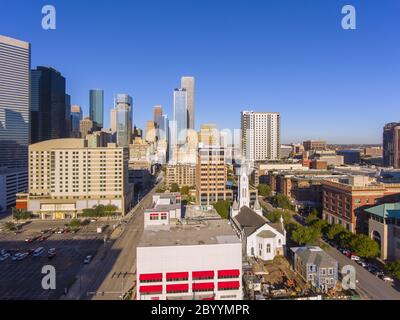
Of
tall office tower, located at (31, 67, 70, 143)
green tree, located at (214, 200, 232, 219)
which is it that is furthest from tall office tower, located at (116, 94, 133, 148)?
green tree, located at (214, 200, 232, 219)

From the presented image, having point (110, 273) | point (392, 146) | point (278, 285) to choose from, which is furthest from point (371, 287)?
point (392, 146)

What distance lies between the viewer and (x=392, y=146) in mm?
61188

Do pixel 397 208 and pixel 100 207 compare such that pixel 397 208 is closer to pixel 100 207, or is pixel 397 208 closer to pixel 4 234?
pixel 100 207

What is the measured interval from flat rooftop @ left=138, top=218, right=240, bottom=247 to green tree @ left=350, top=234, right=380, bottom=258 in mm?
7689

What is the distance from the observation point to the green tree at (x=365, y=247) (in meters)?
16.5

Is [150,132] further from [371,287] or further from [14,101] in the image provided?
[371,287]

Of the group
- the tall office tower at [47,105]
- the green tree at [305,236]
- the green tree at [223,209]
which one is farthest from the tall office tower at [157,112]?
the green tree at [305,236]

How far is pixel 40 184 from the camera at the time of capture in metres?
31.0

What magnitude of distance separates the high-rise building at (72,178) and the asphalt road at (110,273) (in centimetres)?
907

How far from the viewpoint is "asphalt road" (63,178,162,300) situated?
13.6 m

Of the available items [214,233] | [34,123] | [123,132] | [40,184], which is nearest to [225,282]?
[214,233]

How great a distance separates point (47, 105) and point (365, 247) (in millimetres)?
73592

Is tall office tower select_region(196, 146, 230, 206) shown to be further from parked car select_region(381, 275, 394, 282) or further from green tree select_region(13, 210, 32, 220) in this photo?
parked car select_region(381, 275, 394, 282)

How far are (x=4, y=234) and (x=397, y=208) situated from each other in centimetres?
2789
